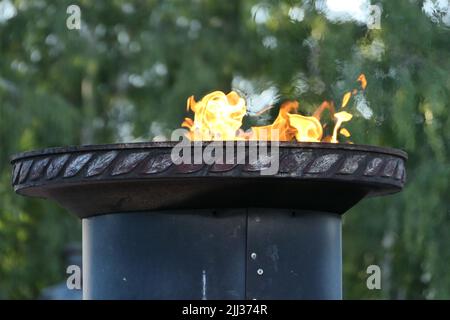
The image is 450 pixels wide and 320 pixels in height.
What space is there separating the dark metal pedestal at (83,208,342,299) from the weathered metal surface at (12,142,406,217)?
5 cm

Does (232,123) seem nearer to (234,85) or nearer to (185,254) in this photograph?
(185,254)

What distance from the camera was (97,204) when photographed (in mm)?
4312

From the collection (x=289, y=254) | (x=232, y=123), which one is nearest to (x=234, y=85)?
(x=232, y=123)

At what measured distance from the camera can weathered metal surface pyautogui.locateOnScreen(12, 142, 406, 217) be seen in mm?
3982

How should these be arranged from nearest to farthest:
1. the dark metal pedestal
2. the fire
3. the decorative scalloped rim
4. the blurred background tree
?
the decorative scalloped rim, the dark metal pedestal, the fire, the blurred background tree

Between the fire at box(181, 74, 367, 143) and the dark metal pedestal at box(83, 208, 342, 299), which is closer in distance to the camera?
the dark metal pedestal at box(83, 208, 342, 299)

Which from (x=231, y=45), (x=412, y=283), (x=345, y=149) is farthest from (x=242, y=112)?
(x=231, y=45)

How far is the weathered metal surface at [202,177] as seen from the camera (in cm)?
398

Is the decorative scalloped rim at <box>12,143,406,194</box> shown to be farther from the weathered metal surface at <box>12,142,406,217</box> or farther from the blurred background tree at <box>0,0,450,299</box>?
the blurred background tree at <box>0,0,450,299</box>

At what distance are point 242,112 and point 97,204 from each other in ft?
2.25

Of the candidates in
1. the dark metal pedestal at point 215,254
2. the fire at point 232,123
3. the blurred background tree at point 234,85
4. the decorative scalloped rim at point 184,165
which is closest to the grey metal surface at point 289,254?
the dark metal pedestal at point 215,254

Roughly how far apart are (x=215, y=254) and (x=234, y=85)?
8024 mm

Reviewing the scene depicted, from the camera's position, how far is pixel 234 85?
1212cm

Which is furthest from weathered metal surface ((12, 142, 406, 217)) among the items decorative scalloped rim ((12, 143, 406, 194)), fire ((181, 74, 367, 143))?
fire ((181, 74, 367, 143))
